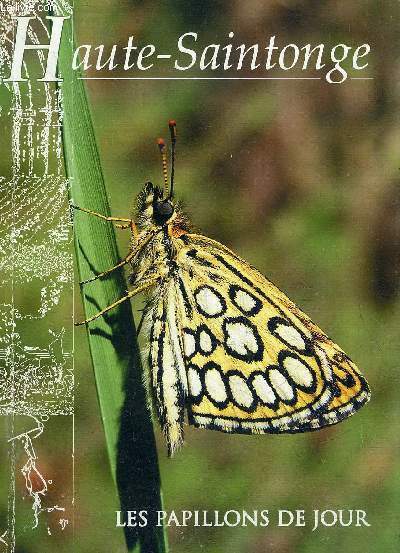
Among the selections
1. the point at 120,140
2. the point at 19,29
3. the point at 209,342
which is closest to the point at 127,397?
the point at 209,342

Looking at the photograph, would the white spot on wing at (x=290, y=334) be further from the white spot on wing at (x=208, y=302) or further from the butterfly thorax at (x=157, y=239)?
the butterfly thorax at (x=157, y=239)

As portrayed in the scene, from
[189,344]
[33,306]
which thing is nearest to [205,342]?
[189,344]

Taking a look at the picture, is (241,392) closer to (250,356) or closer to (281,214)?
(250,356)

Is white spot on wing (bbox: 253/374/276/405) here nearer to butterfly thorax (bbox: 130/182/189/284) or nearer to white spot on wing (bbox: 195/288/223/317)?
white spot on wing (bbox: 195/288/223/317)

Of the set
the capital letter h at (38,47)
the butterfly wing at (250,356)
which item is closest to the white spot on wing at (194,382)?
the butterfly wing at (250,356)

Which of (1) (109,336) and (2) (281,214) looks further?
(2) (281,214)

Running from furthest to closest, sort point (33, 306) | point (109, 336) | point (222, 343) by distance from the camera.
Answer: point (33, 306)
point (222, 343)
point (109, 336)

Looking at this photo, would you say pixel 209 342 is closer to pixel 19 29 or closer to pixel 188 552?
pixel 188 552

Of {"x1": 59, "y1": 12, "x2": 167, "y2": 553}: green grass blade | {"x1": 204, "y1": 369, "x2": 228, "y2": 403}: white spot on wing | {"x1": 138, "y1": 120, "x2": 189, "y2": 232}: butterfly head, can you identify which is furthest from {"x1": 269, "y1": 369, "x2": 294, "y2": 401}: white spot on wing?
{"x1": 138, "y1": 120, "x2": 189, "y2": 232}: butterfly head
